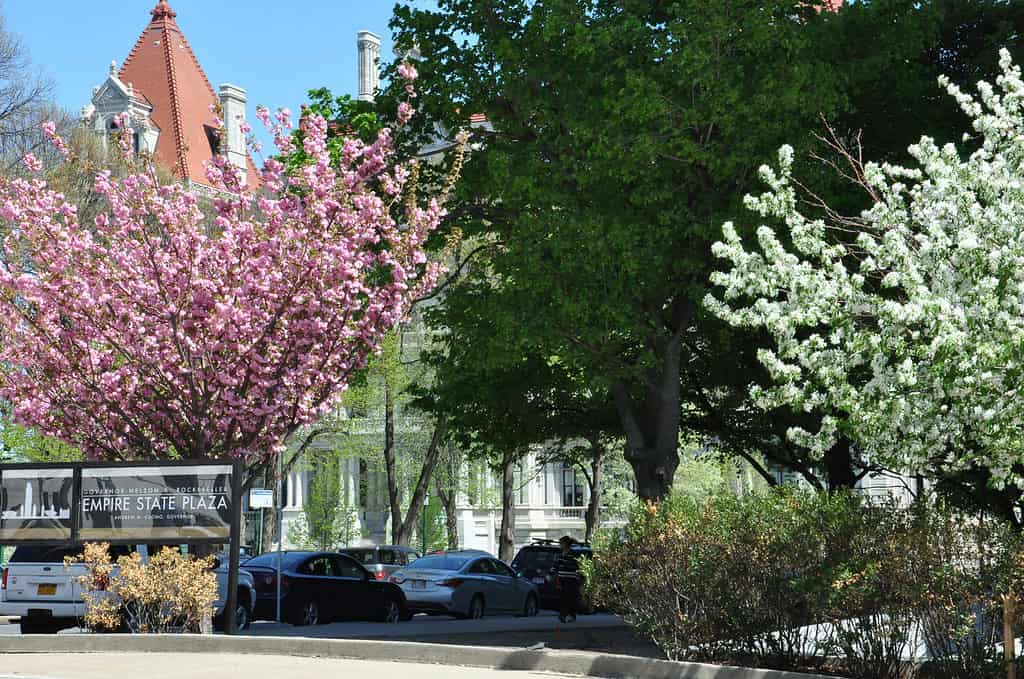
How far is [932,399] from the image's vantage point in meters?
13.7

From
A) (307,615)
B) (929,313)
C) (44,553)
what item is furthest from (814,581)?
(307,615)

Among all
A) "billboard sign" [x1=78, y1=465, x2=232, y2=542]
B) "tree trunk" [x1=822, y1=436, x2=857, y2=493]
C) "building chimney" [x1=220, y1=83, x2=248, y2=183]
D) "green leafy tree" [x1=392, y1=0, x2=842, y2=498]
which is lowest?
"billboard sign" [x1=78, y1=465, x2=232, y2=542]

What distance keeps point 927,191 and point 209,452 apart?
11.1m

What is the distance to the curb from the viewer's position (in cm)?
1364

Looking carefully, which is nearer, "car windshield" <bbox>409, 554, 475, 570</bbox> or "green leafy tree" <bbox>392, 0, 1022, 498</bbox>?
"green leafy tree" <bbox>392, 0, 1022, 498</bbox>

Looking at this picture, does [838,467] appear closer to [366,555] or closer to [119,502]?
[366,555]

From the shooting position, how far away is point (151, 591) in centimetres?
1755

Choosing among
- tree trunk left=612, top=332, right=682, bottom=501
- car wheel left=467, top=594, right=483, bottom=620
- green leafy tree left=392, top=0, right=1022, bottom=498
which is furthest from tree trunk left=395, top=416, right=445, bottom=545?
green leafy tree left=392, top=0, right=1022, bottom=498

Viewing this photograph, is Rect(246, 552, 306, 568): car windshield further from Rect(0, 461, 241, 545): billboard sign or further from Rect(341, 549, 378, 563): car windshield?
Rect(341, 549, 378, 563): car windshield

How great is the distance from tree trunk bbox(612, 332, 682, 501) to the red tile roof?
153ft

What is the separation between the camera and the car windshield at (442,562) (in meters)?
31.9

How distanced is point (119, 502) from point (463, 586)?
44.9 feet

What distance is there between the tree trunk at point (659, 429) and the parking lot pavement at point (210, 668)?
1028 cm

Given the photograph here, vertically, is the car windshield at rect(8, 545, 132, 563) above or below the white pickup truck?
above
